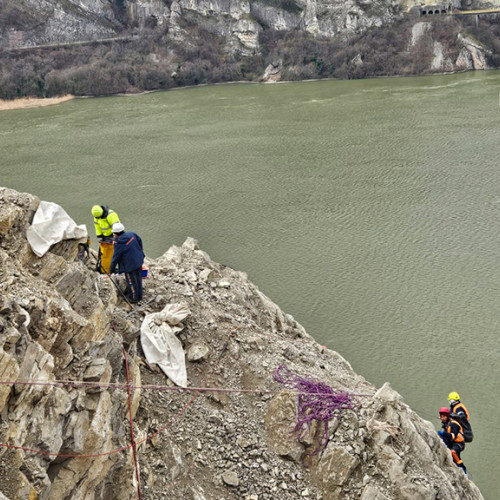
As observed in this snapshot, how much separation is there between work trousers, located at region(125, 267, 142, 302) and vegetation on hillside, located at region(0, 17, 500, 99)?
44.1 meters

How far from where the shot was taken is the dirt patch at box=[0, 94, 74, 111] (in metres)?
45.2

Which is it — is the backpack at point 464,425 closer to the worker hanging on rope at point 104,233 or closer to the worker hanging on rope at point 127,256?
the worker hanging on rope at point 127,256

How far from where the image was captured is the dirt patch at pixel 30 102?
4522 cm

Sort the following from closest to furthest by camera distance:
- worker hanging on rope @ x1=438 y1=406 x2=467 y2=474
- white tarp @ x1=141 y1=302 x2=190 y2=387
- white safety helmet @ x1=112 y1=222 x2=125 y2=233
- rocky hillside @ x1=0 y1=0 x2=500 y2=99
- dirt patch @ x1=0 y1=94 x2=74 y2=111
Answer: white tarp @ x1=141 y1=302 x2=190 y2=387 < worker hanging on rope @ x1=438 y1=406 x2=467 y2=474 < white safety helmet @ x1=112 y1=222 x2=125 y2=233 < dirt patch @ x1=0 y1=94 x2=74 y2=111 < rocky hillside @ x1=0 y1=0 x2=500 y2=99

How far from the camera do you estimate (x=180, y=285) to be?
8.12m

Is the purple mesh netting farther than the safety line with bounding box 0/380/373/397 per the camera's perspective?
Yes

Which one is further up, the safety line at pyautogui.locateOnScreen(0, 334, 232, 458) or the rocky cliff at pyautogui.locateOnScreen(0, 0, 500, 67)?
the rocky cliff at pyautogui.locateOnScreen(0, 0, 500, 67)

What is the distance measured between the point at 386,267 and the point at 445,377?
4236mm

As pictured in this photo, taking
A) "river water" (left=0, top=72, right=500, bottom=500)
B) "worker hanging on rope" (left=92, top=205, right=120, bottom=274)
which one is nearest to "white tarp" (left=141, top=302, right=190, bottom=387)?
"worker hanging on rope" (left=92, top=205, right=120, bottom=274)

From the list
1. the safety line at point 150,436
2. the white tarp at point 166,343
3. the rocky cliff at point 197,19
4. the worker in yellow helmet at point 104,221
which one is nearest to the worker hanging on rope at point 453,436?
the safety line at point 150,436

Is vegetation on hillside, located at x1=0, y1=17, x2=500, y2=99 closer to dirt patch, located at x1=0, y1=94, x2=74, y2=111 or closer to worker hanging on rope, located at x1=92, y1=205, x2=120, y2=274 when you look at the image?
dirt patch, located at x1=0, y1=94, x2=74, y2=111

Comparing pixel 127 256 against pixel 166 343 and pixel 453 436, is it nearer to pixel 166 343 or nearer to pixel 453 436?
pixel 166 343

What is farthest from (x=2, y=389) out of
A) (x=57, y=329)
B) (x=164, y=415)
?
(x=164, y=415)

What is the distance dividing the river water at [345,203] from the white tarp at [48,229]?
19.8ft
